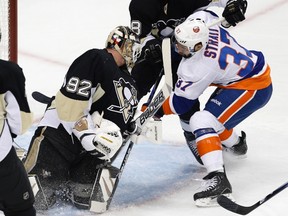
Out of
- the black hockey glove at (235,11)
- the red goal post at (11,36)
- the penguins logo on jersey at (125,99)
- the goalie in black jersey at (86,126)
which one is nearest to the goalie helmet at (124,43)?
the goalie in black jersey at (86,126)

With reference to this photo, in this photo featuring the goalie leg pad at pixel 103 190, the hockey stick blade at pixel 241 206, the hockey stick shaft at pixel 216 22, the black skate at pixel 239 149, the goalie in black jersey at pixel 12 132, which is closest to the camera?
the goalie in black jersey at pixel 12 132

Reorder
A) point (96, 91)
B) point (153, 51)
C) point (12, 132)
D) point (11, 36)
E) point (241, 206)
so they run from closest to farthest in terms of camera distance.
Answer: point (12, 132) < point (241, 206) < point (96, 91) < point (153, 51) < point (11, 36)

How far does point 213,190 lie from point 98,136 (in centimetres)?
56

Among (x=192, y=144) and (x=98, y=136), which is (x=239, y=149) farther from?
(x=98, y=136)

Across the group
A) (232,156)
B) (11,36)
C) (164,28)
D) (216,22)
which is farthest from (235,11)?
(11,36)

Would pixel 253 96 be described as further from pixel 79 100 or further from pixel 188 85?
pixel 79 100

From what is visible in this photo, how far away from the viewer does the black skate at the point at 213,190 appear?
3.65m

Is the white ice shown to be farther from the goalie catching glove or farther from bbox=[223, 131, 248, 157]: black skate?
the goalie catching glove

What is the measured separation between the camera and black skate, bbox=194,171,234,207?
365 centimetres

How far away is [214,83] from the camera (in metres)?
3.90

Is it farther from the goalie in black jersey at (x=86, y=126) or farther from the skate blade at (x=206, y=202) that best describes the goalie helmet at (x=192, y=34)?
the skate blade at (x=206, y=202)

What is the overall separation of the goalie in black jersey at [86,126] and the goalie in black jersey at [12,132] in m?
0.52

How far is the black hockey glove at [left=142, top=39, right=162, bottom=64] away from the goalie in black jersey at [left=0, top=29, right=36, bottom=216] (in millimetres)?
1269

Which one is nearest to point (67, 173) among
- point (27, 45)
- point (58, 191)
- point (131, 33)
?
point (58, 191)
